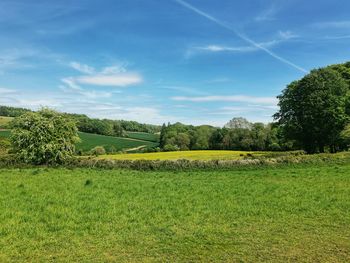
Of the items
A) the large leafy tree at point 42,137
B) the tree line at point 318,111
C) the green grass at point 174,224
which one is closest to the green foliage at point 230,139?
the tree line at point 318,111

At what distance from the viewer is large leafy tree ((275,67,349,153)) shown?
2038 inches

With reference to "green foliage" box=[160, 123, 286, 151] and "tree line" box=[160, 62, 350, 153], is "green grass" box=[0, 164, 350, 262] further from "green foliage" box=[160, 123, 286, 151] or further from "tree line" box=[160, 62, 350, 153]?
"green foliage" box=[160, 123, 286, 151]

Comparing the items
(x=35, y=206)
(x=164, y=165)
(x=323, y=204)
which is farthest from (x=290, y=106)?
(x=35, y=206)

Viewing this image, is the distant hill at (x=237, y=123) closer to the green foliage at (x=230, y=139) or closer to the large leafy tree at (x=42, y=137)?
the green foliage at (x=230, y=139)

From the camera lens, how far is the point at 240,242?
10.4 meters

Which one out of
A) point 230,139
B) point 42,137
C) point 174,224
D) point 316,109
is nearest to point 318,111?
point 316,109

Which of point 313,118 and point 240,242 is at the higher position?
point 313,118

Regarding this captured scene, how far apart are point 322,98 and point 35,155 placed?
40.4 metres

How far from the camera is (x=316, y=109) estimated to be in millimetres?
52188

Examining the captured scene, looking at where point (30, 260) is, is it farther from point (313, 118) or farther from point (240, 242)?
point (313, 118)

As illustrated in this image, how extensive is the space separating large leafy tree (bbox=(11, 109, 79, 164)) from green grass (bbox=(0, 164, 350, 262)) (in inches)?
1033

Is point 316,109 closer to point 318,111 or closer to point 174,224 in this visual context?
point 318,111

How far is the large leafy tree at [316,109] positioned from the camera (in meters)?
51.8

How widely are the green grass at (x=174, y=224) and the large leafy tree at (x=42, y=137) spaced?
26226 millimetres
